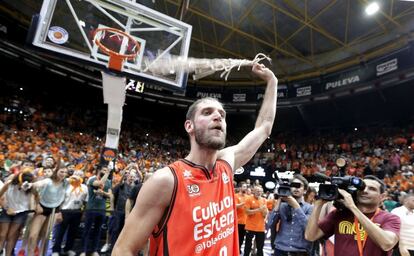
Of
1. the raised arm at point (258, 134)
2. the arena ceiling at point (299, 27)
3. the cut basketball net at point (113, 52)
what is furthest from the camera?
the arena ceiling at point (299, 27)

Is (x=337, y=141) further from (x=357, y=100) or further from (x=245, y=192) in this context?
(x=245, y=192)

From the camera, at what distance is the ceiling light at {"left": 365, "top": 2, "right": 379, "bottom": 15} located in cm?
1265

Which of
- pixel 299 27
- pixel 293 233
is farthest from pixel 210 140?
pixel 299 27

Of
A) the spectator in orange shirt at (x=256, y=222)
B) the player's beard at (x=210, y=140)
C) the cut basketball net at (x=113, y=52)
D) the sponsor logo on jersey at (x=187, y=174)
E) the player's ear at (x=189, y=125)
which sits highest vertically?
the cut basketball net at (x=113, y=52)

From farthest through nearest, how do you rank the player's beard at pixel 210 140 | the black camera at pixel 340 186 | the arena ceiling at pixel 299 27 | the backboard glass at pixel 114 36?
the arena ceiling at pixel 299 27
the backboard glass at pixel 114 36
the black camera at pixel 340 186
the player's beard at pixel 210 140

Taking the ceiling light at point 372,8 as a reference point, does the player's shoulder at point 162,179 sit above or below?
below

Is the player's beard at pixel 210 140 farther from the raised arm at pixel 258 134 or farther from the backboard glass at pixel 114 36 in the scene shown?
the backboard glass at pixel 114 36

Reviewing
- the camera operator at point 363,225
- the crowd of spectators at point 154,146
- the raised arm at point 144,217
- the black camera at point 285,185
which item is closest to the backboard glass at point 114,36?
the black camera at point 285,185

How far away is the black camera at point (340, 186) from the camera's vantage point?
2.38 meters

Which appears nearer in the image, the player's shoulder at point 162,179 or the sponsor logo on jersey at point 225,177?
the player's shoulder at point 162,179

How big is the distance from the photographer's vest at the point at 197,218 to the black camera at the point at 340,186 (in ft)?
3.19

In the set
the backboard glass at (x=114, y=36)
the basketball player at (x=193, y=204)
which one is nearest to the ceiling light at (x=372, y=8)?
the backboard glass at (x=114, y=36)

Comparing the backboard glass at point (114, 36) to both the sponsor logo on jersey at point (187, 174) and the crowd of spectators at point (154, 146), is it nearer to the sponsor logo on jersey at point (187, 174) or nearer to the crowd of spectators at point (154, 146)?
the sponsor logo on jersey at point (187, 174)

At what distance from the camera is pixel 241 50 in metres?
18.7
